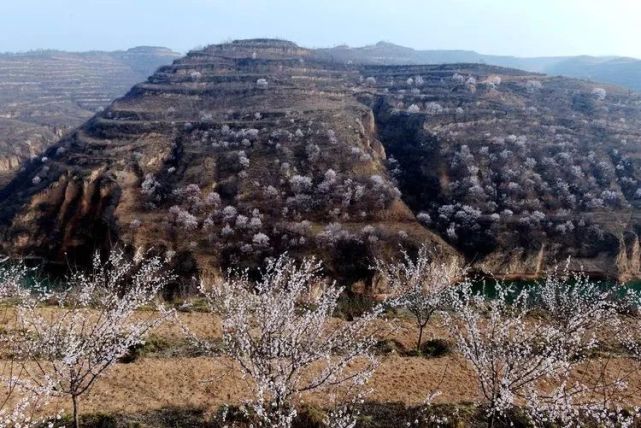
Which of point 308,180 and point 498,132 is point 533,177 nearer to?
point 498,132

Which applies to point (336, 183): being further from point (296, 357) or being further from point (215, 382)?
point (296, 357)

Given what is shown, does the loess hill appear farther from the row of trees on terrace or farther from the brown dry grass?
the row of trees on terrace

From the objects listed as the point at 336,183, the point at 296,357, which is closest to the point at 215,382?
the point at 296,357

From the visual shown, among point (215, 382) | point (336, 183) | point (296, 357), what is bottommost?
point (336, 183)

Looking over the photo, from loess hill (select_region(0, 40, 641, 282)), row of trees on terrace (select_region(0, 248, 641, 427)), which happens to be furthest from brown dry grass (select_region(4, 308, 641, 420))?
loess hill (select_region(0, 40, 641, 282))

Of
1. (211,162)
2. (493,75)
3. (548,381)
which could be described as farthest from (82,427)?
(493,75)

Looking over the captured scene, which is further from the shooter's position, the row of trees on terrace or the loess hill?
the loess hill

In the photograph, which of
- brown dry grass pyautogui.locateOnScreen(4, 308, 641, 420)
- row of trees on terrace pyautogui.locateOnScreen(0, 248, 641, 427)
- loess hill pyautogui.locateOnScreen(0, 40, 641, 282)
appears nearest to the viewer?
row of trees on terrace pyautogui.locateOnScreen(0, 248, 641, 427)

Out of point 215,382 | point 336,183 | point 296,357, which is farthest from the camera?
point 336,183
